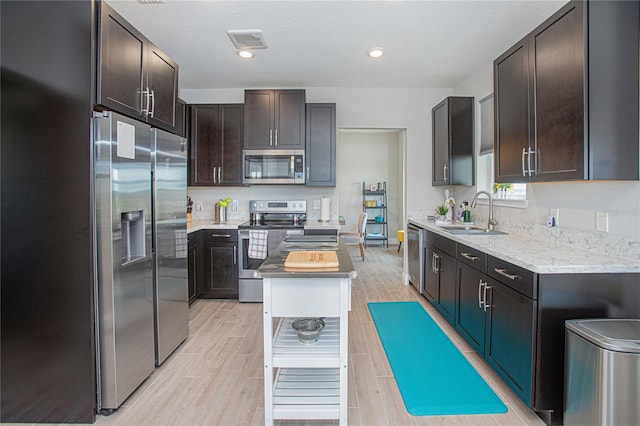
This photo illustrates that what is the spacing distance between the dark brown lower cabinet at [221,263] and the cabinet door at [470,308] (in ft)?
7.95

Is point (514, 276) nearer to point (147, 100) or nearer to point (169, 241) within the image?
point (169, 241)

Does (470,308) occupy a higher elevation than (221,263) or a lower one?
lower

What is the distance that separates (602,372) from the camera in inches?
59.4

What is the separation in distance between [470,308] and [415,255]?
1661mm

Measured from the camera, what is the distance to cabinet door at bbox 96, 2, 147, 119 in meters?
1.89

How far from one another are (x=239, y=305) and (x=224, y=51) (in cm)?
268

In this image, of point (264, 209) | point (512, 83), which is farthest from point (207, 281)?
point (512, 83)

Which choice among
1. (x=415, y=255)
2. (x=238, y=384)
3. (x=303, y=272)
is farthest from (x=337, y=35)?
(x=238, y=384)

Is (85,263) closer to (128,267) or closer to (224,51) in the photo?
(128,267)

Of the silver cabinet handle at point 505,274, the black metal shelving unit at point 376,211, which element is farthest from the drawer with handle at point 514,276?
the black metal shelving unit at point 376,211

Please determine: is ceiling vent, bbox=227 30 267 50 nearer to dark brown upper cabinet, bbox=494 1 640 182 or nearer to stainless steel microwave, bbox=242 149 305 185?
stainless steel microwave, bbox=242 149 305 185

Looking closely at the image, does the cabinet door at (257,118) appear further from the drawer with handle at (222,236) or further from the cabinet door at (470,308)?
the cabinet door at (470,308)

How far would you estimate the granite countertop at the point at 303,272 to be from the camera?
5.50ft

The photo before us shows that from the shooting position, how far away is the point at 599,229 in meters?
2.17
